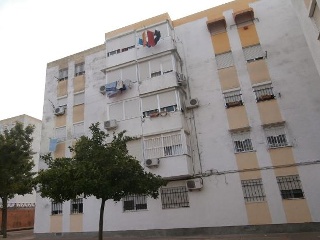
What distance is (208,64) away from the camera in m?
19.4

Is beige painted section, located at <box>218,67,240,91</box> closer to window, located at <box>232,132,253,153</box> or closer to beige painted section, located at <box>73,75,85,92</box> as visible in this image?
window, located at <box>232,132,253,153</box>

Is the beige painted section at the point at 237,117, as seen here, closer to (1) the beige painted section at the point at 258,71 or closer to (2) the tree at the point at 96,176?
(1) the beige painted section at the point at 258,71

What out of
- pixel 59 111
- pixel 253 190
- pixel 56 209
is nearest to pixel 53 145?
pixel 59 111

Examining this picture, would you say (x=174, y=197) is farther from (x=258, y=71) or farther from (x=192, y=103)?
(x=258, y=71)

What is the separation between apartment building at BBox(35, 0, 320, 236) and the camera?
50.7 feet

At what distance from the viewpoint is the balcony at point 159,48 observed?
768 inches

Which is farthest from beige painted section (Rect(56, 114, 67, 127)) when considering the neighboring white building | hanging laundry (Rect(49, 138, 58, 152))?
the neighboring white building

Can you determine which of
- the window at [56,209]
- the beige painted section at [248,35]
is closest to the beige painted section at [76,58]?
the beige painted section at [248,35]

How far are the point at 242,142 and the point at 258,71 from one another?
5022 mm

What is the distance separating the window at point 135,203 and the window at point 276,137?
28.9ft

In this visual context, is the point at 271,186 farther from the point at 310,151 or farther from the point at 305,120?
the point at 305,120

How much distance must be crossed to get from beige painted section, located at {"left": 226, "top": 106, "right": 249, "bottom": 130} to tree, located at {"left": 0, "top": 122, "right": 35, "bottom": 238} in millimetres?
14375

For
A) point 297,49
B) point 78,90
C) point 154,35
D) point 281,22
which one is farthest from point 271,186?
point 78,90

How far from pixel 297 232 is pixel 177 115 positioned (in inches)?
373
